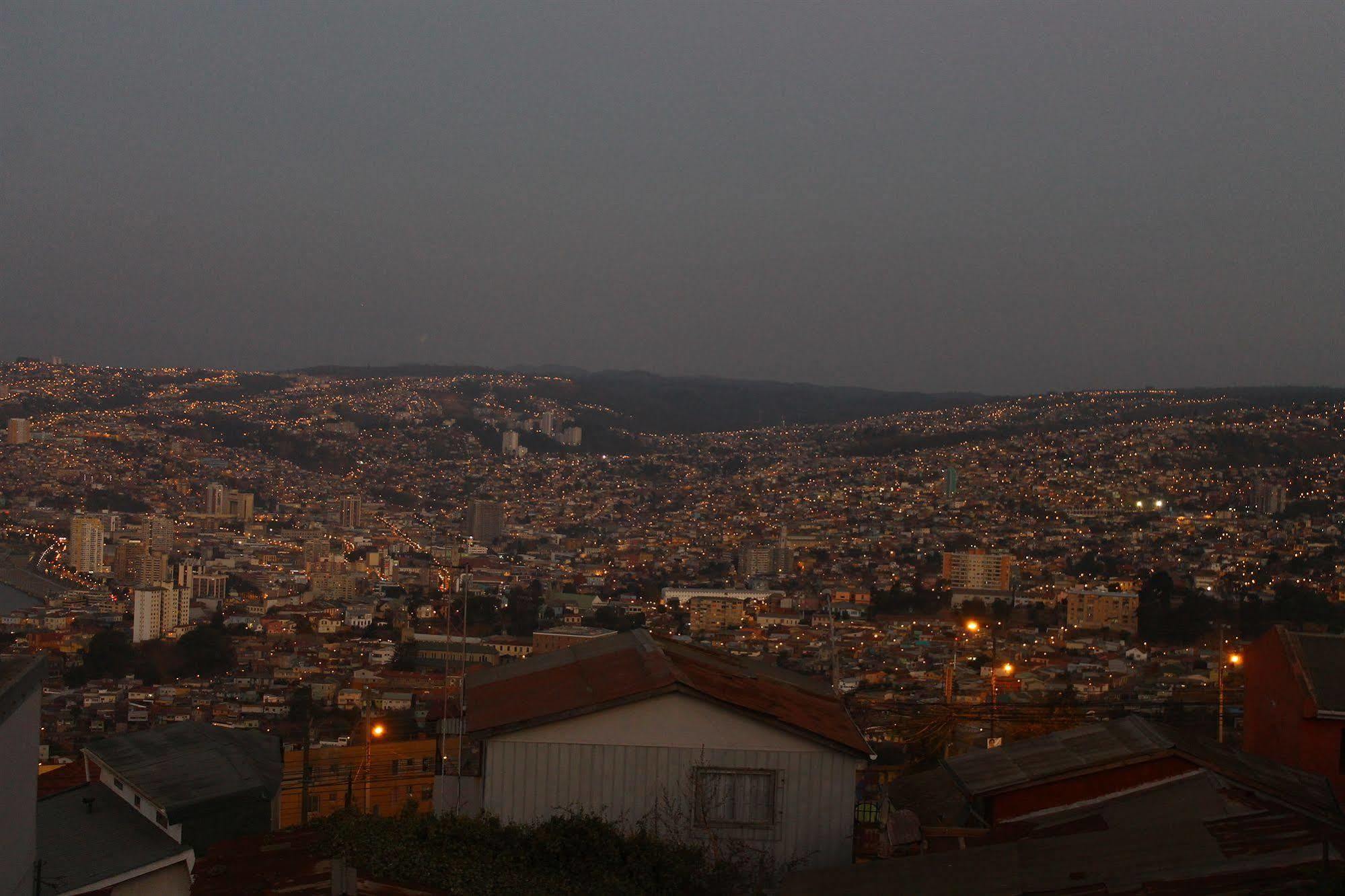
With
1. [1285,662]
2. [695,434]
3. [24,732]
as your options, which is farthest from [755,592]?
[695,434]

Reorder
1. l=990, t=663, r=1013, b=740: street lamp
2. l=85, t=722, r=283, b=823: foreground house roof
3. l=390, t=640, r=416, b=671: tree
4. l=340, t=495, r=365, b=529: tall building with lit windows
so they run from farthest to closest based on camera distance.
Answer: l=340, t=495, r=365, b=529: tall building with lit windows < l=390, t=640, r=416, b=671: tree < l=990, t=663, r=1013, b=740: street lamp < l=85, t=722, r=283, b=823: foreground house roof

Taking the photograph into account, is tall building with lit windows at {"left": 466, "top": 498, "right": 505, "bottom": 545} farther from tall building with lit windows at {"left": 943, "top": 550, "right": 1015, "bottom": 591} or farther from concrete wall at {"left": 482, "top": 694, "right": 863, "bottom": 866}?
concrete wall at {"left": 482, "top": 694, "right": 863, "bottom": 866}

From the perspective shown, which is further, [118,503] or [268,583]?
[118,503]

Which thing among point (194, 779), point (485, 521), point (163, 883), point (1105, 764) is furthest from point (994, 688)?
point (485, 521)

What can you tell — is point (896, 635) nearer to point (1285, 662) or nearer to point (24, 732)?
point (1285, 662)

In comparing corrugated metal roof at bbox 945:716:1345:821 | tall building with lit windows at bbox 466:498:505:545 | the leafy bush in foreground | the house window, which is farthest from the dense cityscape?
the leafy bush in foreground

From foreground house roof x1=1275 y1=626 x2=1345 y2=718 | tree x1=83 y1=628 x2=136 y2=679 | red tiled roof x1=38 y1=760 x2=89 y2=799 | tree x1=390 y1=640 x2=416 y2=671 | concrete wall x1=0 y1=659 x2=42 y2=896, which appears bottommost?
tree x1=83 y1=628 x2=136 y2=679

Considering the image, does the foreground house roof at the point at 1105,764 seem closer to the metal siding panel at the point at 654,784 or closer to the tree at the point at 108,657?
the metal siding panel at the point at 654,784
